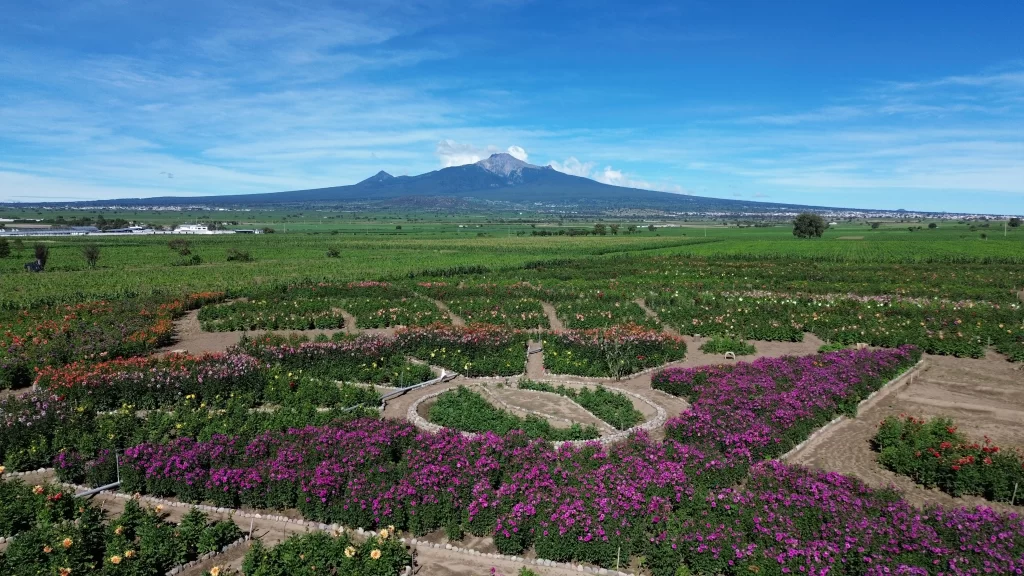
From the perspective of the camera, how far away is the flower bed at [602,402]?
1352 centimetres

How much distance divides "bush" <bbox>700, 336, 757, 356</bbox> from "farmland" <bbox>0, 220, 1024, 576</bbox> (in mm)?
90

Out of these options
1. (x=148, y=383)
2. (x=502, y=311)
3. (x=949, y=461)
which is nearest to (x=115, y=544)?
(x=148, y=383)

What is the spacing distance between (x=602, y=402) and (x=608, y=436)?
7.51 feet

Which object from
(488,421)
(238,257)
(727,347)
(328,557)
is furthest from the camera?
(238,257)

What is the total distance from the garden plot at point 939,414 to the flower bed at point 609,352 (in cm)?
623

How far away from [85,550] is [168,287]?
1356 inches

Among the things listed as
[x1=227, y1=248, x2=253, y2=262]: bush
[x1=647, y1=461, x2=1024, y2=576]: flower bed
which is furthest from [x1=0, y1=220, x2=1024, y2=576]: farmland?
[x1=227, y1=248, x2=253, y2=262]: bush

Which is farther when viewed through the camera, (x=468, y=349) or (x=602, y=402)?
(x=468, y=349)

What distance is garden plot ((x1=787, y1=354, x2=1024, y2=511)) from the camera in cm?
1088

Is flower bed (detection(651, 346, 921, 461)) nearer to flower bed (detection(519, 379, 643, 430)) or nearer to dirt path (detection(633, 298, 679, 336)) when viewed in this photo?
flower bed (detection(519, 379, 643, 430))

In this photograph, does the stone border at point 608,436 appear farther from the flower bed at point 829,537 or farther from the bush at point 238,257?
the bush at point 238,257

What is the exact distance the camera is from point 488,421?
43.6 ft

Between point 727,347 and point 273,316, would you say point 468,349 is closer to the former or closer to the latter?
point 727,347

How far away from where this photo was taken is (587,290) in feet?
112
